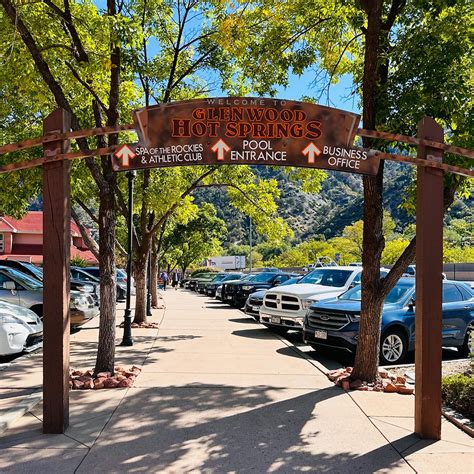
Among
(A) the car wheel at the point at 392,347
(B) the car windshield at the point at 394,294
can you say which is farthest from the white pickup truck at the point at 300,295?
(A) the car wheel at the point at 392,347

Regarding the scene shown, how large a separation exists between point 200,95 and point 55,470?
12.6 metres

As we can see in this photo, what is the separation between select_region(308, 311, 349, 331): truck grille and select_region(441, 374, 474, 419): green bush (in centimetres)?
251

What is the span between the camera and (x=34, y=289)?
1278 cm

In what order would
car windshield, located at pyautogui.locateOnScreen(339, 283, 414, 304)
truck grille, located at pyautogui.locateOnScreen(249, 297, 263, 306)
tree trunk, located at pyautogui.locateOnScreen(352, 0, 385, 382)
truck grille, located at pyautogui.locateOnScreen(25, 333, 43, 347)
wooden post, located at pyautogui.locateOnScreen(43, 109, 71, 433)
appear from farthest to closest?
truck grille, located at pyautogui.locateOnScreen(249, 297, 263, 306) → car windshield, located at pyautogui.locateOnScreen(339, 283, 414, 304) → truck grille, located at pyautogui.locateOnScreen(25, 333, 43, 347) → tree trunk, located at pyautogui.locateOnScreen(352, 0, 385, 382) → wooden post, located at pyautogui.locateOnScreen(43, 109, 71, 433)

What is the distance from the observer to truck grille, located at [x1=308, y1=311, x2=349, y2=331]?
9727mm

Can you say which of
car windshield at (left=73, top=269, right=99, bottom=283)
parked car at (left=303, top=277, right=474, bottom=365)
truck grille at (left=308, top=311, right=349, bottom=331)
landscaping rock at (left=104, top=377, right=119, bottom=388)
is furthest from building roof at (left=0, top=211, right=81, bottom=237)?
landscaping rock at (left=104, top=377, right=119, bottom=388)

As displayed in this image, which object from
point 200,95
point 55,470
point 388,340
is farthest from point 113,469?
point 200,95

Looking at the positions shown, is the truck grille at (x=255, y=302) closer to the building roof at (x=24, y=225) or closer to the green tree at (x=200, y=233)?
the green tree at (x=200, y=233)

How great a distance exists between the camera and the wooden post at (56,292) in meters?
5.53

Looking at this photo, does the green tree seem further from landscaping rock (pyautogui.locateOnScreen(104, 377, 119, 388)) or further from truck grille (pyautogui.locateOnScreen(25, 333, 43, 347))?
landscaping rock (pyautogui.locateOnScreen(104, 377, 119, 388))

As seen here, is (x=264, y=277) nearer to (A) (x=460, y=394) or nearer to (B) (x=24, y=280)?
(B) (x=24, y=280)

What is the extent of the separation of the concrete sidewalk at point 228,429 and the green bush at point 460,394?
1.94 ft

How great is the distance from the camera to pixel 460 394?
679cm

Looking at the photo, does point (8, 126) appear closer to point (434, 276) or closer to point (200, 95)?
point (200, 95)
